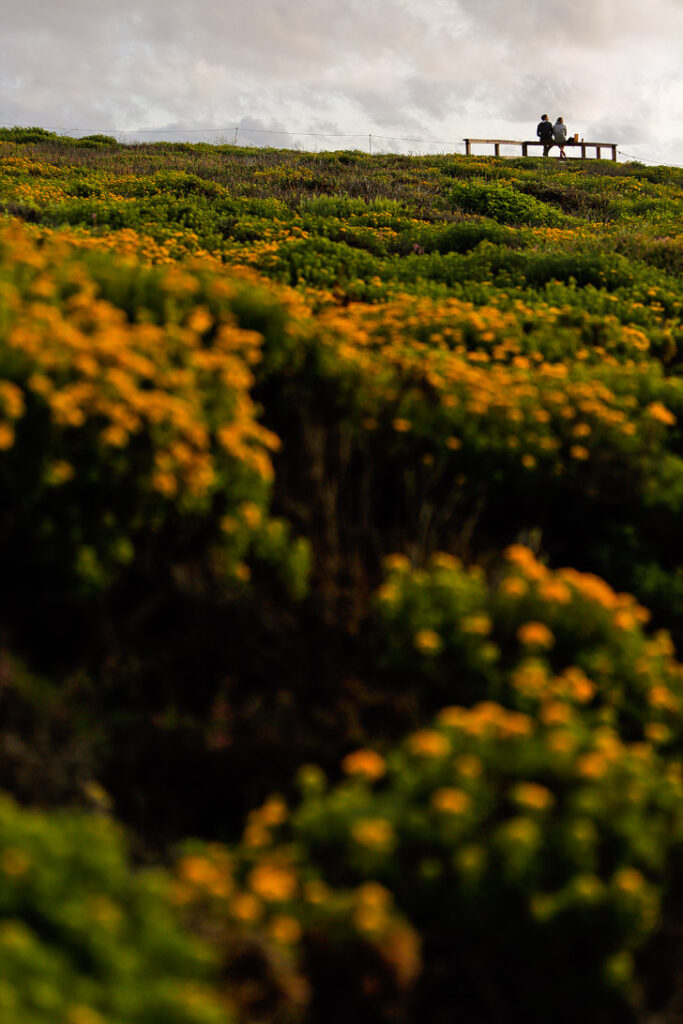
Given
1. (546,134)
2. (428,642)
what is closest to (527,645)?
(428,642)

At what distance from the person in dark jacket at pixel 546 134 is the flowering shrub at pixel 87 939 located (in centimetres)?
3728

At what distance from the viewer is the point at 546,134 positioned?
34.2 meters

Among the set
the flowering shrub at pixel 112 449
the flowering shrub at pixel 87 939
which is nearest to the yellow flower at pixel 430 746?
the flowering shrub at pixel 87 939

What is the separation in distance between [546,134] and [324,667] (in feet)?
119

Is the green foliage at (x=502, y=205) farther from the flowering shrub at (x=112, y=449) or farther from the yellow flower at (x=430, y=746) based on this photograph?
the yellow flower at (x=430, y=746)

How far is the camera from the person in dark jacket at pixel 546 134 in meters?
34.1

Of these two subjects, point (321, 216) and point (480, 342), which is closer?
point (480, 342)

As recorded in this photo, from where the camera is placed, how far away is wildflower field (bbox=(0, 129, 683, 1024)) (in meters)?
2.14

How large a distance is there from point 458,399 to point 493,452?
0.40m

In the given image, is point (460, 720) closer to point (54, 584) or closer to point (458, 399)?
point (54, 584)

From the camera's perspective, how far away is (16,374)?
3.21m

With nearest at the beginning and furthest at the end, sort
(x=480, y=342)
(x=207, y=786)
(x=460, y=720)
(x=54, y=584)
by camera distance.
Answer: (x=460, y=720), (x=207, y=786), (x=54, y=584), (x=480, y=342)

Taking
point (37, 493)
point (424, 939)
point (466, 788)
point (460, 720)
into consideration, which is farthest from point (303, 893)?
point (37, 493)

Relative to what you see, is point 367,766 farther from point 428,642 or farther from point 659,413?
point 659,413
